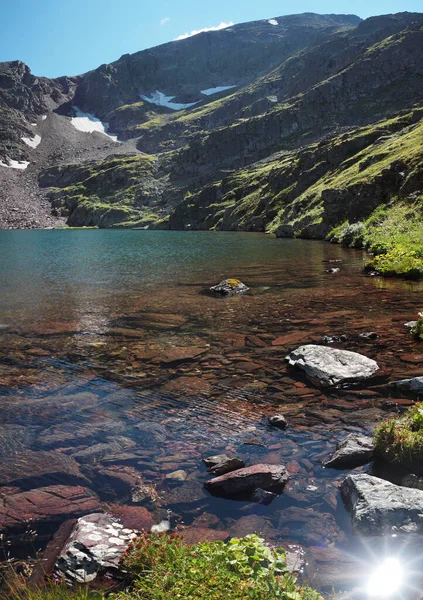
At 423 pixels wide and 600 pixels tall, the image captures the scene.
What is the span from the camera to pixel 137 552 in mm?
5465

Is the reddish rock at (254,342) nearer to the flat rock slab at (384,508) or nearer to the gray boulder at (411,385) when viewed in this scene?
the gray boulder at (411,385)

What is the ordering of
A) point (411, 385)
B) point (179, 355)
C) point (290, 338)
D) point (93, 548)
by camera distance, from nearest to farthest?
1. point (93, 548)
2. point (411, 385)
3. point (179, 355)
4. point (290, 338)

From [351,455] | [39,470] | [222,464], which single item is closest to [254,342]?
[351,455]

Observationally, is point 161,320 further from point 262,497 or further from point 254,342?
point 262,497

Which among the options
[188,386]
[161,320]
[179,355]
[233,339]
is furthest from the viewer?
[161,320]

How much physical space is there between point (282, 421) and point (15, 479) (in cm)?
585

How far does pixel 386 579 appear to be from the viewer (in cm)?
543

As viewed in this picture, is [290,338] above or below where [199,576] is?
below

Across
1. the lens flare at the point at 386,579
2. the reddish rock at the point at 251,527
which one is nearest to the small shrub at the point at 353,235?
the reddish rock at the point at 251,527

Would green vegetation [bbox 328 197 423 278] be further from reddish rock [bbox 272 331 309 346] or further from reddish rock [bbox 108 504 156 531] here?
reddish rock [bbox 108 504 156 531]

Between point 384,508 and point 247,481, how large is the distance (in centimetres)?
238

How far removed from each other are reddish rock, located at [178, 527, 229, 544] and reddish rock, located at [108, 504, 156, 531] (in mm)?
619

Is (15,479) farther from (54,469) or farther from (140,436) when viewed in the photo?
(140,436)

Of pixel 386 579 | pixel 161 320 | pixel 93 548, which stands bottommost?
pixel 386 579
